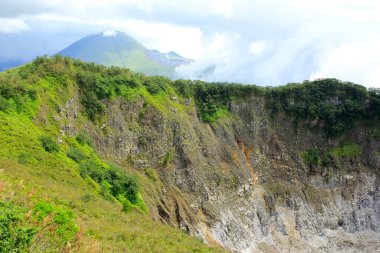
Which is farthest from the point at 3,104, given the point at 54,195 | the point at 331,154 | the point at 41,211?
the point at 331,154

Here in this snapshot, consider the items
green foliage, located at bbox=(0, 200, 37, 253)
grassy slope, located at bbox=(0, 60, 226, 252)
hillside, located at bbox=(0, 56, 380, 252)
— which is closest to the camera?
green foliage, located at bbox=(0, 200, 37, 253)

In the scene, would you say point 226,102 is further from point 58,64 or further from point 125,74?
point 58,64

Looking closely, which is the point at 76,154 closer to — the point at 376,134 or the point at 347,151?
the point at 347,151

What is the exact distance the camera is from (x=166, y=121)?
58844 mm

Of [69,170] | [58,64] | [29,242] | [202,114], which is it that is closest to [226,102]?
[202,114]

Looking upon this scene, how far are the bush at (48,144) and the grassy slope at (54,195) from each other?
50 centimetres

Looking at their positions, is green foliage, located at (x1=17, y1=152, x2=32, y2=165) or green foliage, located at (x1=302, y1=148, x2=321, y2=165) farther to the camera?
green foliage, located at (x1=302, y1=148, x2=321, y2=165)

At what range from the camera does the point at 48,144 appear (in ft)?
117

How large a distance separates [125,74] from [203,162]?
16979mm

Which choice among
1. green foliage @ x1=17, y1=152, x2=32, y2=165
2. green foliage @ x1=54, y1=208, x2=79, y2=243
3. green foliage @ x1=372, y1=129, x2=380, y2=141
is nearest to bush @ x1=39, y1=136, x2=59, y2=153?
green foliage @ x1=17, y1=152, x2=32, y2=165

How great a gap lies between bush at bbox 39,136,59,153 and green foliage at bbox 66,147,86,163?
2437 mm

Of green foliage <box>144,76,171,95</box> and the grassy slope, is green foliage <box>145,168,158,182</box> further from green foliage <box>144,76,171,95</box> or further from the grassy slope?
green foliage <box>144,76,171,95</box>

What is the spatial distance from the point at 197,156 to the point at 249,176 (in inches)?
378

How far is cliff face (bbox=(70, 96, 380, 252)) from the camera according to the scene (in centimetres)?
5466
